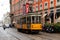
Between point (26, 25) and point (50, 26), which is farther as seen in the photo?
point (50, 26)

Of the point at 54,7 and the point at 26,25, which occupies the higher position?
the point at 54,7

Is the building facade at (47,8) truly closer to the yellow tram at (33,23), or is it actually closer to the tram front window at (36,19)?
the yellow tram at (33,23)

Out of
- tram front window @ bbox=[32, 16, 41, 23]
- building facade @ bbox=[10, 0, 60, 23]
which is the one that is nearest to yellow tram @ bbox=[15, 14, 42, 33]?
tram front window @ bbox=[32, 16, 41, 23]

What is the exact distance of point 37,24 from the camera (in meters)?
30.2

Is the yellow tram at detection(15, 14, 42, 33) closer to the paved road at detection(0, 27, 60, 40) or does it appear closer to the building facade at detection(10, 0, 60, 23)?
the paved road at detection(0, 27, 60, 40)

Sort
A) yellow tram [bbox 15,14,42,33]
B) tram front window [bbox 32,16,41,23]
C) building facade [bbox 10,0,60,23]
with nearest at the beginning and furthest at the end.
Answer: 1. yellow tram [bbox 15,14,42,33]
2. tram front window [bbox 32,16,41,23]
3. building facade [bbox 10,0,60,23]

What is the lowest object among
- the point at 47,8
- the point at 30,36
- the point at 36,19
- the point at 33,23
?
the point at 30,36

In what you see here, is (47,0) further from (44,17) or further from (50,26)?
(50,26)

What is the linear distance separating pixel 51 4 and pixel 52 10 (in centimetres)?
152

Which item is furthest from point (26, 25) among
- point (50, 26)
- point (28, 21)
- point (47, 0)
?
point (47, 0)

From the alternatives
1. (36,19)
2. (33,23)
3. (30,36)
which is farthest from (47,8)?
(30,36)

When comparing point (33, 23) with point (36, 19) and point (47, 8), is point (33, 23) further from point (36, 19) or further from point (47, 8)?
point (47, 8)

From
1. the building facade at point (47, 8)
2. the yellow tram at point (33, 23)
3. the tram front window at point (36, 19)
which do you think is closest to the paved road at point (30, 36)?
the yellow tram at point (33, 23)

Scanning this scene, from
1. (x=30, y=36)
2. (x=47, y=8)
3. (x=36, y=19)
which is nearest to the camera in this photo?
(x=30, y=36)
